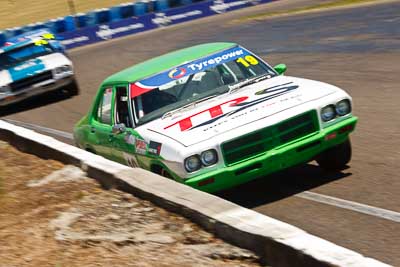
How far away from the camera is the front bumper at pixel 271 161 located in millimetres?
6770

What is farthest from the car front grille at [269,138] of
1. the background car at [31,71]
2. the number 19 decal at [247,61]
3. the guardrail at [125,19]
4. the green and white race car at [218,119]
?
the guardrail at [125,19]

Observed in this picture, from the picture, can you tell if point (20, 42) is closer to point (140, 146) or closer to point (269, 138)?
point (140, 146)

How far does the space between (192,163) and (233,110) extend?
0.76 meters

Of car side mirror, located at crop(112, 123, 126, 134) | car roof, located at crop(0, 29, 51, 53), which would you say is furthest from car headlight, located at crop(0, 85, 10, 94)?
car side mirror, located at crop(112, 123, 126, 134)

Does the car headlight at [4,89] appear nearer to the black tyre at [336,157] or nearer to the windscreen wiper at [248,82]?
the windscreen wiper at [248,82]

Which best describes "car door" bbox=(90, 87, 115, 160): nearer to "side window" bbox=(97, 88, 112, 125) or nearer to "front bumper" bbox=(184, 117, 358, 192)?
"side window" bbox=(97, 88, 112, 125)

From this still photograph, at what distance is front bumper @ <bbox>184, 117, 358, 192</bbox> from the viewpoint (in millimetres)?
6770

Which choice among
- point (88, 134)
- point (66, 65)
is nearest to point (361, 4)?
point (66, 65)

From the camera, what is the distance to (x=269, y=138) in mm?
6926

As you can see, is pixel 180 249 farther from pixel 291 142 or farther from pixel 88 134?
pixel 88 134

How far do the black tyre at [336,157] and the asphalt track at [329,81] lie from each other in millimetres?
97

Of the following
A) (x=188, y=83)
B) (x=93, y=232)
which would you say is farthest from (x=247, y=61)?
(x=93, y=232)

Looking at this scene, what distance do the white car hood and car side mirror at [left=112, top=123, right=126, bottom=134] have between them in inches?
14.9

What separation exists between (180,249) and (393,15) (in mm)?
16014
